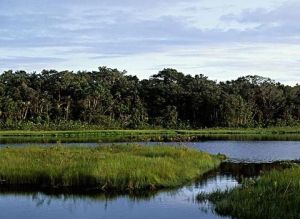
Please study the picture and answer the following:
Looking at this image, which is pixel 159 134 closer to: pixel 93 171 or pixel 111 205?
pixel 93 171

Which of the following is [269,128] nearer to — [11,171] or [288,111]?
[288,111]

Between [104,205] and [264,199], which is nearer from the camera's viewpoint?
[264,199]

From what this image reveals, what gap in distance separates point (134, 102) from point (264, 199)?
252ft

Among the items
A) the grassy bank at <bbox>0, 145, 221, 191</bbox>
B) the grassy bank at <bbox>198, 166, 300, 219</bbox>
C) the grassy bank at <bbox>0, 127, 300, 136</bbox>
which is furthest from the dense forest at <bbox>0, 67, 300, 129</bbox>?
the grassy bank at <bbox>198, 166, 300, 219</bbox>

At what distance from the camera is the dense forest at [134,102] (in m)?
86.8

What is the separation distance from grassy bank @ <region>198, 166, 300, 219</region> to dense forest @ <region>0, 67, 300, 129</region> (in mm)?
62565

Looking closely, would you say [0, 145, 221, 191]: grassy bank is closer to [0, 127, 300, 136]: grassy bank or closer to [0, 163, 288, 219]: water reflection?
[0, 163, 288, 219]: water reflection

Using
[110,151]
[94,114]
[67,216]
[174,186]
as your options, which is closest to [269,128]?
[94,114]

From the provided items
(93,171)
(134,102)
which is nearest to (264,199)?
(93,171)

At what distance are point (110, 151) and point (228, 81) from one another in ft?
271

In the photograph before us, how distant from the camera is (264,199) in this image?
19.3m

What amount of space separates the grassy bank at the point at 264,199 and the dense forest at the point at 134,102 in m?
62.6

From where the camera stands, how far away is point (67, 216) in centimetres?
2033

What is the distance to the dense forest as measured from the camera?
86812mm
